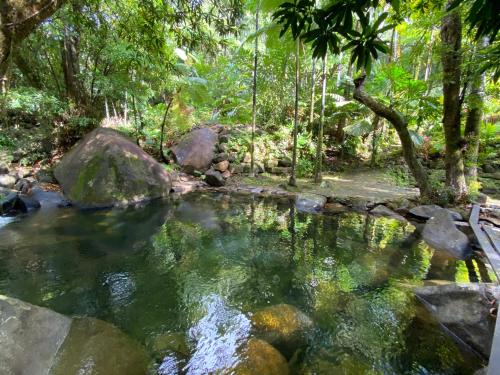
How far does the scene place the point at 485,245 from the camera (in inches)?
171

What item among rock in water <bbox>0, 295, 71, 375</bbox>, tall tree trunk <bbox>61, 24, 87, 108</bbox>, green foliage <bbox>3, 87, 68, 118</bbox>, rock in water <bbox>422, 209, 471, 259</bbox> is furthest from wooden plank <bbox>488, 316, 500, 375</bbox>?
tall tree trunk <bbox>61, 24, 87, 108</bbox>

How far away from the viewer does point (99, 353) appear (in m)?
2.52

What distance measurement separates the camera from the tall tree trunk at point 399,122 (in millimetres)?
6227

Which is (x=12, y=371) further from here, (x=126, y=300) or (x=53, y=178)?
(x=53, y=178)

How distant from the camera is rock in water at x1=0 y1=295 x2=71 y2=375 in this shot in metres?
2.17

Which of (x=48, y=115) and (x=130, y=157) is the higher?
(x=48, y=115)

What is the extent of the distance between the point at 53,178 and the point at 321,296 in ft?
26.1

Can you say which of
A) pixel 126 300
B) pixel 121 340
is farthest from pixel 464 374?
pixel 126 300

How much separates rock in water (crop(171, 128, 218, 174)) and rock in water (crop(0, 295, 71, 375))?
7664 mm

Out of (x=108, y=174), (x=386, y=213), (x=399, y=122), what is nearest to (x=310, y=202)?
(x=386, y=213)

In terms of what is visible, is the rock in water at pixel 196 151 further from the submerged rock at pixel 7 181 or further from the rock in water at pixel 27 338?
the rock in water at pixel 27 338

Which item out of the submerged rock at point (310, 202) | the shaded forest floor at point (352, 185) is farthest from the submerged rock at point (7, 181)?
the submerged rock at point (310, 202)

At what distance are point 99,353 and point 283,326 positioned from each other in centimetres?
173

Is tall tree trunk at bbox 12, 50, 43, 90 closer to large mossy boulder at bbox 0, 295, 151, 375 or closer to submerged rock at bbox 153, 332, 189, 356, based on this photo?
large mossy boulder at bbox 0, 295, 151, 375
